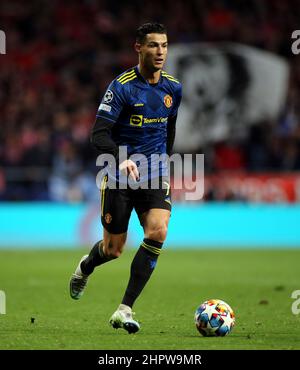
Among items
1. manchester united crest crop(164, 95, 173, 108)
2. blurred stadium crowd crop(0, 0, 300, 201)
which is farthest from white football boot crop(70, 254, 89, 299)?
blurred stadium crowd crop(0, 0, 300, 201)

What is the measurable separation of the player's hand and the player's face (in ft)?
3.28

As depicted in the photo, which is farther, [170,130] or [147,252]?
[170,130]

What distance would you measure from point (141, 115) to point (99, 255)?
1.41 meters

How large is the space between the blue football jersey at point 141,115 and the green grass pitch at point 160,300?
1.49 metres

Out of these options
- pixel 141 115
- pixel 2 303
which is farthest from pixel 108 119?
pixel 2 303

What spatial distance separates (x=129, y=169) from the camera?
7.19 meters

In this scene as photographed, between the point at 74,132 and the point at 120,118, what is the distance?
10921 millimetres

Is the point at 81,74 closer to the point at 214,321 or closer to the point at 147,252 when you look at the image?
the point at 147,252

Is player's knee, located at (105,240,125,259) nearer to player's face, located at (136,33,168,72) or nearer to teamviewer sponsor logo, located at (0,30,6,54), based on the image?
player's face, located at (136,33,168,72)

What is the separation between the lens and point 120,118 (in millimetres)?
7844

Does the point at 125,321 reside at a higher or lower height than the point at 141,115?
lower

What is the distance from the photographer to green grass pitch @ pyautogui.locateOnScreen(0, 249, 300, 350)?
271 inches

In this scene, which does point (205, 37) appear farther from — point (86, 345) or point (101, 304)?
point (86, 345)
